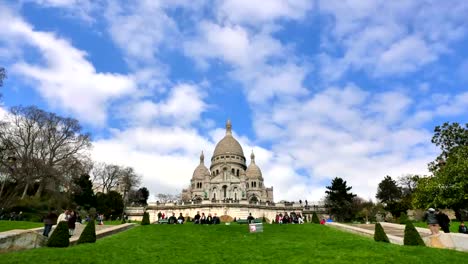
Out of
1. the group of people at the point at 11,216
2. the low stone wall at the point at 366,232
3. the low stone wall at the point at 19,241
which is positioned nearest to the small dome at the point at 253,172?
the group of people at the point at 11,216

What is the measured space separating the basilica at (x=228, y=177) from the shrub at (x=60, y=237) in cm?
6021

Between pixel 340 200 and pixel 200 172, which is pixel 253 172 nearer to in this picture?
pixel 200 172

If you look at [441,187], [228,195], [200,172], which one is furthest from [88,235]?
[200,172]

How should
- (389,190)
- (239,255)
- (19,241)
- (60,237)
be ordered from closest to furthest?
1. (239,255)
2. (19,241)
3. (60,237)
4. (389,190)

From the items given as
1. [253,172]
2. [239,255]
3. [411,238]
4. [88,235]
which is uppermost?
[253,172]

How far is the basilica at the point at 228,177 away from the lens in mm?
76188

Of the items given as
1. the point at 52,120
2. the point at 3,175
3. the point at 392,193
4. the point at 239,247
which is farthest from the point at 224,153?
the point at 239,247

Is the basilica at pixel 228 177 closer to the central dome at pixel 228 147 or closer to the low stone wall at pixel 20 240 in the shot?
the central dome at pixel 228 147

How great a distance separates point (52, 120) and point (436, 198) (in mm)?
45144

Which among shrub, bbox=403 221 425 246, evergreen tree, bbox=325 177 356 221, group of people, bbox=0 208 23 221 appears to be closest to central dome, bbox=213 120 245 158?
evergreen tree, bbox=325 177 356 221

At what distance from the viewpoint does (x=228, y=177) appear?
77562mm

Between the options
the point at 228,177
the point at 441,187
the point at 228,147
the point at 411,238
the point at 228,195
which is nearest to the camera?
the point at 411,238

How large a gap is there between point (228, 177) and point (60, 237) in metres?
63.5

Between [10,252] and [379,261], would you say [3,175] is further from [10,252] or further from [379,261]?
[379,261]
